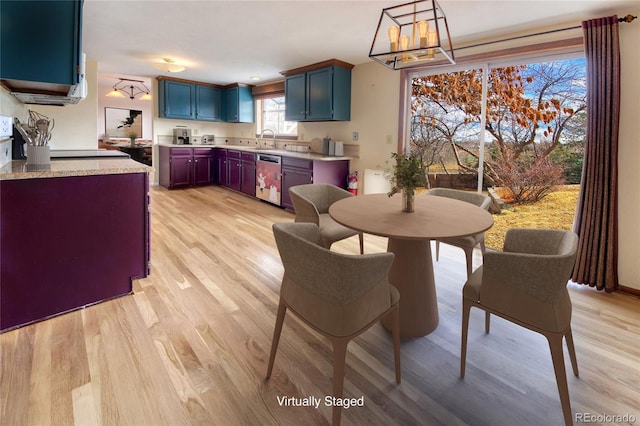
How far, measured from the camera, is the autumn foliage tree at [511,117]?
3.27 metres

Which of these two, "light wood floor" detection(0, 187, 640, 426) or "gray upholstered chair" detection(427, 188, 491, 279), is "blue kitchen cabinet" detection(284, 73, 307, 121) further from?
"light wood floor" detection(0, 187, 640, 426)

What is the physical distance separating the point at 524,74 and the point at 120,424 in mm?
4110

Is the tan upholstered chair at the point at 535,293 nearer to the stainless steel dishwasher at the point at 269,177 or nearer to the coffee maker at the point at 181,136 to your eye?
the stainless steel dishwasher at the point at 269,177

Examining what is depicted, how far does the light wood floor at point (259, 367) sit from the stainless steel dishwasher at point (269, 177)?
2.92m

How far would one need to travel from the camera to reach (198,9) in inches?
118

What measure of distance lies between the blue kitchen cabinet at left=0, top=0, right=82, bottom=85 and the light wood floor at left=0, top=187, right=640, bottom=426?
1480mm

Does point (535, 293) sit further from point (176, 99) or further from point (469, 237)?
point (176, 99)

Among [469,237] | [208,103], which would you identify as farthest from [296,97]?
[469,237]

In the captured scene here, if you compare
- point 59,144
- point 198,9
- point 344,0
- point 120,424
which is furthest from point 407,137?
point 59,144

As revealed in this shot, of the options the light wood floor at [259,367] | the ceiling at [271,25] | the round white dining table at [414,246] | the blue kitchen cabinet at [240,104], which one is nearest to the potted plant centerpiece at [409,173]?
the round white dining table at [414,246]

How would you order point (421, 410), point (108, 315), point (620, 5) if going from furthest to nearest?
point (620, 5) → point (108, 315) → point (421, 410)

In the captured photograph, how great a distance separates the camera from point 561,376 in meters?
1.34

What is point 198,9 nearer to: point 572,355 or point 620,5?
point 620,5

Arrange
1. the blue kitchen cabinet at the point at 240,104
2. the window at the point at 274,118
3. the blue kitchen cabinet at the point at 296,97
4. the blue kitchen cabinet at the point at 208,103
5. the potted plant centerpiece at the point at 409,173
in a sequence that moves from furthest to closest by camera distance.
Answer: the blue kitchen cabinet at the point at 208,103, the blue kitchen cabinet at the point at 240,104, the window at the point at 274,118, the blue kitchen cabinet at the point at 296,97, the potted plant centerpiece at the point at 409,173
